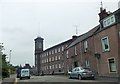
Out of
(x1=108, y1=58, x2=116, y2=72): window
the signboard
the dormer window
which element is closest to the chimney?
the signboard

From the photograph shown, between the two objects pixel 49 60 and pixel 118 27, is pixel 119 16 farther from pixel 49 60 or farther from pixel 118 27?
pixel 49 60

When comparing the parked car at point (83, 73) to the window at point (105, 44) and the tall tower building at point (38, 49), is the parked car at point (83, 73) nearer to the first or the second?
the window at point (105, 44)

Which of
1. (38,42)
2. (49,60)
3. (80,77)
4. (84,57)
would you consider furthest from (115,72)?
(38,42)

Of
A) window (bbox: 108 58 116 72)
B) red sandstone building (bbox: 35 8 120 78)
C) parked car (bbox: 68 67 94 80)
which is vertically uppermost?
red sandstone building (bbox: 35 8 120 78)

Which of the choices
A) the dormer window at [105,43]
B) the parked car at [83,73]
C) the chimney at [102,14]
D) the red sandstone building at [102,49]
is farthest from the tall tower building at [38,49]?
the parked car at [83,73]

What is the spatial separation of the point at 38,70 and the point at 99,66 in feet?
253

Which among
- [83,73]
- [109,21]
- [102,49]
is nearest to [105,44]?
[102,49]

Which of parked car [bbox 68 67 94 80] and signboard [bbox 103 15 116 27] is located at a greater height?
signboard [bbox 103 15 116 27]

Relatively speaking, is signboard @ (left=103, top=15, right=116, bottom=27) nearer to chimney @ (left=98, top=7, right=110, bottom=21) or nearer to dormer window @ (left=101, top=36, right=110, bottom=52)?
dormer window @ (left=101, top=36, right=110, bottom=52)

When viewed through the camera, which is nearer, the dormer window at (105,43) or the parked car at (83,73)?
the parked car at (83,73)

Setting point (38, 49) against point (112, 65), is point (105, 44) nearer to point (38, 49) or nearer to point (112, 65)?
point (112, 65)

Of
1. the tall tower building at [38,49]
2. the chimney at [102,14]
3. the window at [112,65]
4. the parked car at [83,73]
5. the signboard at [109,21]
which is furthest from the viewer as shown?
the tall tower building at [38,49]

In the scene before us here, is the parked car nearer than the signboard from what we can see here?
Yes

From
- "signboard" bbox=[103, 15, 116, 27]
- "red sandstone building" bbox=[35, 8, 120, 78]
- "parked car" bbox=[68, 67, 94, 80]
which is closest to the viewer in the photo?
"parked car" bbox=[68, 67, 94, 80]
